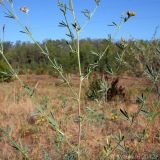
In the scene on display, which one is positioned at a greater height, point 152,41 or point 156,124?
point 152,41

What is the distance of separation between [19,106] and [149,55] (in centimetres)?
337

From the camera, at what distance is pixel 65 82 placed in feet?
8.50

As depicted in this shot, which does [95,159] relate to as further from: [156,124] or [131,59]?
[131,59]

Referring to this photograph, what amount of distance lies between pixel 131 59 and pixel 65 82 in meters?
6.74

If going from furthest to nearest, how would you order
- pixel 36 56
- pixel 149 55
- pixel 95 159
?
pixel 36 56 < pixel 149 55 < pixel 95 159

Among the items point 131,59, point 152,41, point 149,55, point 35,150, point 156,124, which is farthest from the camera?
point 131,59

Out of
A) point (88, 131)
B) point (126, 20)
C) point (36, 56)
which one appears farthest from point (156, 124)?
point (36, 56)

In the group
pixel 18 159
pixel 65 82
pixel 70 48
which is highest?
pixel 70 48

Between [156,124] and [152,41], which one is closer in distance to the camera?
[156,124]

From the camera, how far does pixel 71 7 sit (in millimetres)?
2420

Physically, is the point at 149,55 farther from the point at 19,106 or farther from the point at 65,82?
the point at 65,82

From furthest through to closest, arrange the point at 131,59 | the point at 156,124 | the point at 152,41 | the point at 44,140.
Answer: the point at 131,59
the point at 152,41
the point at 156,124
the point at 44,140

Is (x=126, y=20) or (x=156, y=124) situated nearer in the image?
(x=126, y=20)

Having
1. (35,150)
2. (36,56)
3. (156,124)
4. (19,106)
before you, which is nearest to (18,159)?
(35,150)
